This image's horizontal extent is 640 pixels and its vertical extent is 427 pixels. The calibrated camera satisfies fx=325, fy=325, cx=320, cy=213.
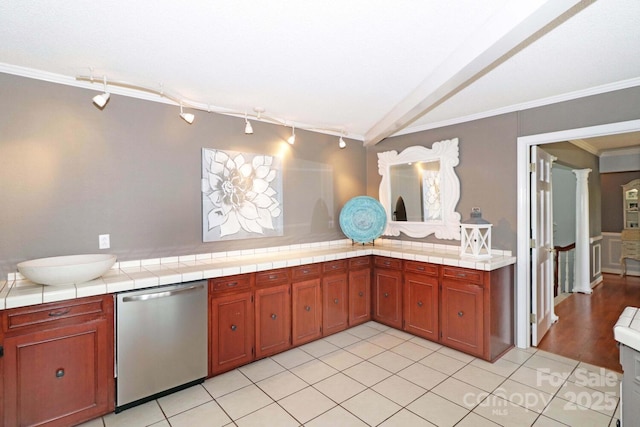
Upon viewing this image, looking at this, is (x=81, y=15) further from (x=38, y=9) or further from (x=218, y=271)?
(x=218, y=271)

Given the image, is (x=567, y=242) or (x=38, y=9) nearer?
(x=38, y=9)

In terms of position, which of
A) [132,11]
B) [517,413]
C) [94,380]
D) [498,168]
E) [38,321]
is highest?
[132,11]

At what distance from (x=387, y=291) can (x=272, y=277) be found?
146 cm

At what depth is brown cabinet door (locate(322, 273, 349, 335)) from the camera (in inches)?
135

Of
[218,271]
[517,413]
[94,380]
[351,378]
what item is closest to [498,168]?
[517,413]

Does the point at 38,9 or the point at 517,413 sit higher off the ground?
the point at 38,9

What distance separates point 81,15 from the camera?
1667mm

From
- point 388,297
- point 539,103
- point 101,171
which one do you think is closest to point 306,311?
point 388,297

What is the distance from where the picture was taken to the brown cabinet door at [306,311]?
10.5 feet

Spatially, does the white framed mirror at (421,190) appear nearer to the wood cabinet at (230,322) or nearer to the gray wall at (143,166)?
the gray wall at (143,166)

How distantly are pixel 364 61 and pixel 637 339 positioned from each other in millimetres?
2025

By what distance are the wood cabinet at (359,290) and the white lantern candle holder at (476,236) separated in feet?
3.64

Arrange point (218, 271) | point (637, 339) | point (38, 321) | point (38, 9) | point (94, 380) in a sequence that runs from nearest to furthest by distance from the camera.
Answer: point (637, 339), point (38, 9), point (38, 321), point (94, 380), point (218, 271)

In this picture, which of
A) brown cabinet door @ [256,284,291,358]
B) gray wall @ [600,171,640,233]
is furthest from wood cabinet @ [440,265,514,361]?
gray wall @ [600,171,640,233]
